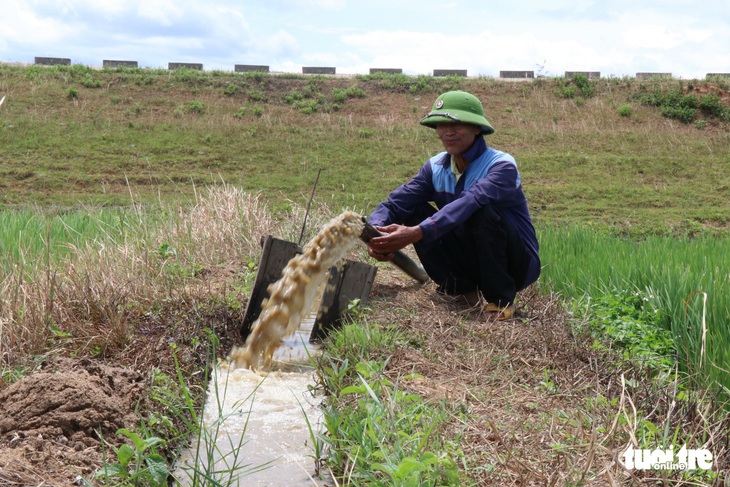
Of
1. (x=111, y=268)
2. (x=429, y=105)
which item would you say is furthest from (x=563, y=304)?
(x=429, y=105)

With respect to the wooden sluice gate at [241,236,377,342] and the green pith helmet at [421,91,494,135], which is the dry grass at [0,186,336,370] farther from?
the green pith helmet at [421,91,494,135]

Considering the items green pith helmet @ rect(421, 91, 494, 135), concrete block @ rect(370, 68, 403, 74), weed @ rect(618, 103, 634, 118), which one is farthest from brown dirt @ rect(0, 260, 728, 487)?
concrete block @ rect(370, 68, 403, 74)

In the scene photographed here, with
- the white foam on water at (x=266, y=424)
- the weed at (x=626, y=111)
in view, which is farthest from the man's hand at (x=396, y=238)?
the weed at (x=626, y=111)

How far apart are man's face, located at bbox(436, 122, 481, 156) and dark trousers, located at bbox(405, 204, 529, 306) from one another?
0.38 m

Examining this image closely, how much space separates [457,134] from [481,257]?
665mm

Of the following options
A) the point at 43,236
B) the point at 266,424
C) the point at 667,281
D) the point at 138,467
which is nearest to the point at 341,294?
the point at 266,424

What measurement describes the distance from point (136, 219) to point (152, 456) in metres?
3.74

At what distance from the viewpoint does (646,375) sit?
3213 mm

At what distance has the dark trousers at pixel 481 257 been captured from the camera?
404 centimetres

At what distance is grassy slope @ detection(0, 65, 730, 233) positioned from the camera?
12156 millimetres

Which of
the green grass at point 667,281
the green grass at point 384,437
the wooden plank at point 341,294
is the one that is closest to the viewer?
the green grass at point 384,437

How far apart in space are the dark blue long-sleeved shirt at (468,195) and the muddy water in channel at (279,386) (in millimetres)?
441

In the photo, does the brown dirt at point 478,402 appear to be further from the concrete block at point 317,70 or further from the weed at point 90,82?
the concrete block at point 317,70

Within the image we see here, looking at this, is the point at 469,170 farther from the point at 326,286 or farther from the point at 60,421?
the point at 60,421
